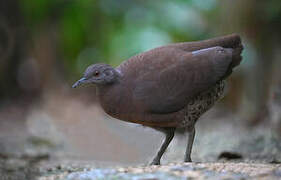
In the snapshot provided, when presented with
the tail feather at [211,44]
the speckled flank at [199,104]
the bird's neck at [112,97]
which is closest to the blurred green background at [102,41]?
the tail feather at [211,44]

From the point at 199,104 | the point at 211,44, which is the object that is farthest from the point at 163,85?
the point at 211,44

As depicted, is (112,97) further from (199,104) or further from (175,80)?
(199,104)

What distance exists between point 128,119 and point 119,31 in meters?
8.01

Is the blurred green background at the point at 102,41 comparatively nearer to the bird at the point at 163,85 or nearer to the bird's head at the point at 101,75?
the bird at the point at 163,85

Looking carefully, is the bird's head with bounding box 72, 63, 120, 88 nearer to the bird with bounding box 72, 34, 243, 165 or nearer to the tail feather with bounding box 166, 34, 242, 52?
the bird with bounding box 72, 34, 243, 165

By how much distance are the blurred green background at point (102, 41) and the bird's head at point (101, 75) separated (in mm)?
3349

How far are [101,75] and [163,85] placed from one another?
0.65 meters

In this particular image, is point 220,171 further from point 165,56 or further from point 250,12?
point 250,12

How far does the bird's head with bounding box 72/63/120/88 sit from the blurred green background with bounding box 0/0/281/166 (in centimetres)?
335

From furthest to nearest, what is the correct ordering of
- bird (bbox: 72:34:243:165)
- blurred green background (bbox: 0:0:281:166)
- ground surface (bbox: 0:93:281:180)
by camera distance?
blurred green background (bbox: 0:0:281:166), bird (bbox: 72:34:243:165), ground surface (bbox: 0:93:281:180)

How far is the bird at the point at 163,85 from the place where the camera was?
5.77 meters

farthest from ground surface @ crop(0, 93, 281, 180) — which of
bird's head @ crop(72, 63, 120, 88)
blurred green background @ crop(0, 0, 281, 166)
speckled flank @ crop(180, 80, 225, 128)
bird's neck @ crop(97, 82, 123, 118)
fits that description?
bird's head @ crop(72, 63, 120, 88)

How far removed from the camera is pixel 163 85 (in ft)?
19.1

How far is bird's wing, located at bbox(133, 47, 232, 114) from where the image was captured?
5.77 m
